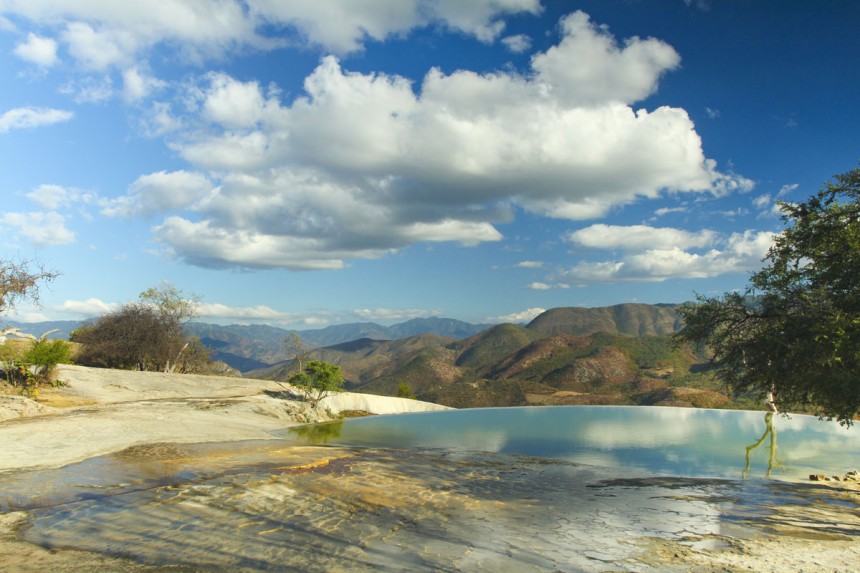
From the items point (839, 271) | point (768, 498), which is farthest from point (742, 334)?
point (768, 498)

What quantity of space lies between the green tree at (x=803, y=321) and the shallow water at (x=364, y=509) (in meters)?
4.42

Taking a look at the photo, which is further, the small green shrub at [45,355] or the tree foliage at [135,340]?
the tree foliage at [135,340]

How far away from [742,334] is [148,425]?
1266 inches

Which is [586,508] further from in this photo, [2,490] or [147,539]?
[2,490]

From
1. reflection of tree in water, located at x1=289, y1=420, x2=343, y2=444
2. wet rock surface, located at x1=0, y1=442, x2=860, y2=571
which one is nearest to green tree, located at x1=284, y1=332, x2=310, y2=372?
reflection of tree in water, located at x1=289, y1=420, x2=343, y2=444

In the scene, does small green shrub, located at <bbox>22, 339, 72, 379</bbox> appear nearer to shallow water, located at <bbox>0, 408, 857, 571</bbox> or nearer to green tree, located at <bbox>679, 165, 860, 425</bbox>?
shallow water, located at <bbox>0, 408, 857, 571</bbox>

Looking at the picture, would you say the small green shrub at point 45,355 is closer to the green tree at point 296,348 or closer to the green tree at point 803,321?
the green tree at point 296,348

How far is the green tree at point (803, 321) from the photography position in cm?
1389

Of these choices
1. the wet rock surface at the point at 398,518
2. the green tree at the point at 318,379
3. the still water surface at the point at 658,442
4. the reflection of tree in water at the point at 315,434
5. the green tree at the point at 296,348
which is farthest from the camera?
the green tree at the point at 296,348

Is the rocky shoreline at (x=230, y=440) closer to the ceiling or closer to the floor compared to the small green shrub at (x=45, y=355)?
closer to the floor

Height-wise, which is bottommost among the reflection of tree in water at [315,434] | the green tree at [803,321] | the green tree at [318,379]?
the reflection of tree in water at [315,434]

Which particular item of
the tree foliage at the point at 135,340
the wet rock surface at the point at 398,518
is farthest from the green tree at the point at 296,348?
the wet rock surface at the point at 398,518

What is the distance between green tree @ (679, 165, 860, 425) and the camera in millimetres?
13891

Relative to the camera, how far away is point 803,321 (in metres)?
14.9
